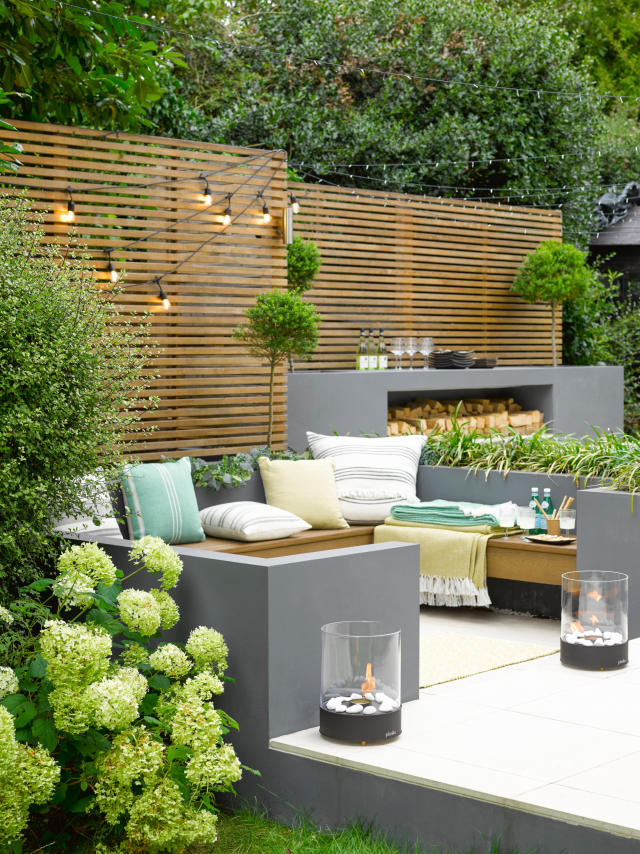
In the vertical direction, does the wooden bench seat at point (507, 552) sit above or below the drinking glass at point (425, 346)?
below

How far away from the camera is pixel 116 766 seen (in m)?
3.09

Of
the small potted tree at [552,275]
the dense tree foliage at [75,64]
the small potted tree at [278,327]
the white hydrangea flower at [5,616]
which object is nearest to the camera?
the white hydrangea flower at [5,616]

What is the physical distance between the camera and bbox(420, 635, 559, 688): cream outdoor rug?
4684 millimetres

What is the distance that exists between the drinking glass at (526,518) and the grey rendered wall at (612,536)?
513 millimetres

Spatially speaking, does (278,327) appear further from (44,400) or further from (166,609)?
(166,609)

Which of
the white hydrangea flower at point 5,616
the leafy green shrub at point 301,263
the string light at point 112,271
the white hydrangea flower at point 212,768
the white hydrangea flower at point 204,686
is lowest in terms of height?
the white hydrangea flower at point 212,768

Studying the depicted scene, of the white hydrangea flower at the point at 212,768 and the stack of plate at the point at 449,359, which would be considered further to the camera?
the stack of plate at the point at 449,359

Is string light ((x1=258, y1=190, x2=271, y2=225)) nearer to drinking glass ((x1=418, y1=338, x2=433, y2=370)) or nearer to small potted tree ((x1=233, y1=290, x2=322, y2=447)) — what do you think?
small potted tree ((x1=233, y1=290, x2=322, y2=447))

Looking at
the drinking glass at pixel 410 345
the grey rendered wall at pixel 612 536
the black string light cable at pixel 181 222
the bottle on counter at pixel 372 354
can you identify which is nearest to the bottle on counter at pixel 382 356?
the bottle on counter at pixel 372 354

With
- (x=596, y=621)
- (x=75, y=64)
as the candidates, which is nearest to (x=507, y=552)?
(x=596, y=621)

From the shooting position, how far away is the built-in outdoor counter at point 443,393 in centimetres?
841

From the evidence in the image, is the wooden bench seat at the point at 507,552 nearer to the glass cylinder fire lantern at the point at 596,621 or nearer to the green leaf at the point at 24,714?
the glass cylinder fire lantern at the point at 596,621

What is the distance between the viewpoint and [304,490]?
629 cm

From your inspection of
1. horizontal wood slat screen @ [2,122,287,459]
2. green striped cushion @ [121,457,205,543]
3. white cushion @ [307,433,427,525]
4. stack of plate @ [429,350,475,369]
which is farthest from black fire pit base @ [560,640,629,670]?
stack of plate @ [429,350,475,369]
